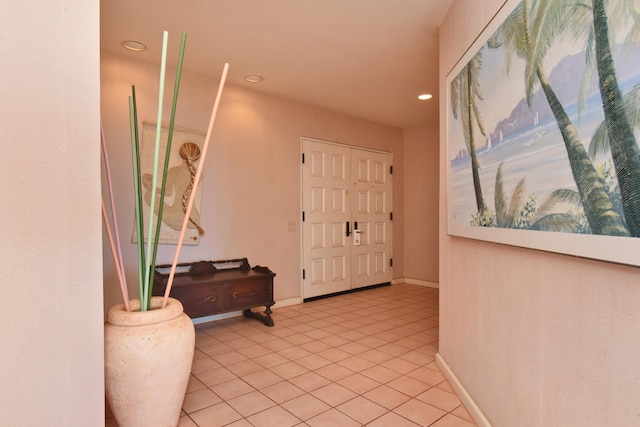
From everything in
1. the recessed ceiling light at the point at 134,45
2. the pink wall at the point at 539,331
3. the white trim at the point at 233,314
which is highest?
the recessed ceiling light at the point at 134,45

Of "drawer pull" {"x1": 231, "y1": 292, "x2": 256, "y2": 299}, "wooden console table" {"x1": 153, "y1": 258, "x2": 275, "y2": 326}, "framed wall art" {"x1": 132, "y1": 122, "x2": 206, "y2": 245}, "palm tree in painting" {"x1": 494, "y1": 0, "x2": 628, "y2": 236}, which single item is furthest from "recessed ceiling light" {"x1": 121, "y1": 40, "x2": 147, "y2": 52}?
"palm tree in painting" {"x1": 494, "y1": 0, "x2": 628, "y2": 236}

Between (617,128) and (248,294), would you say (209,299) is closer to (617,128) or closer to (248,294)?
(248,294)

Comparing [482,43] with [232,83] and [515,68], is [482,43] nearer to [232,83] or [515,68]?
[515,68]

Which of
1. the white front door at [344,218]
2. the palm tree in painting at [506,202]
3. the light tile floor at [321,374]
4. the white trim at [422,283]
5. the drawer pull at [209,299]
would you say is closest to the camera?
the palm tree in painting at [506,202]

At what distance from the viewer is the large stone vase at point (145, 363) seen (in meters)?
1.54

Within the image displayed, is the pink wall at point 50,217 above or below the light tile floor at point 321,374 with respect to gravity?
above

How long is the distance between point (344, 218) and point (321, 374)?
273 centimetres

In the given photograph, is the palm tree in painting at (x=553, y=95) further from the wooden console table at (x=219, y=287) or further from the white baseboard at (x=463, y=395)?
the wooden console table at (x=219, y=287)

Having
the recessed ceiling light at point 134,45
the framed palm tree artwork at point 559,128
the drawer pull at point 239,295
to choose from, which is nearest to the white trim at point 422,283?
the drawer pull at point 239,295

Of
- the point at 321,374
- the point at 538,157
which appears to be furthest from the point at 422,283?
the point at 538,157

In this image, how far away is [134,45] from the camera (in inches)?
112

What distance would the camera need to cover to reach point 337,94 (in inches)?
161

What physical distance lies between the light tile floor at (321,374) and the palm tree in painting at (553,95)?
4.80 ft

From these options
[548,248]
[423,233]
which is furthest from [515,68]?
[423,233]
